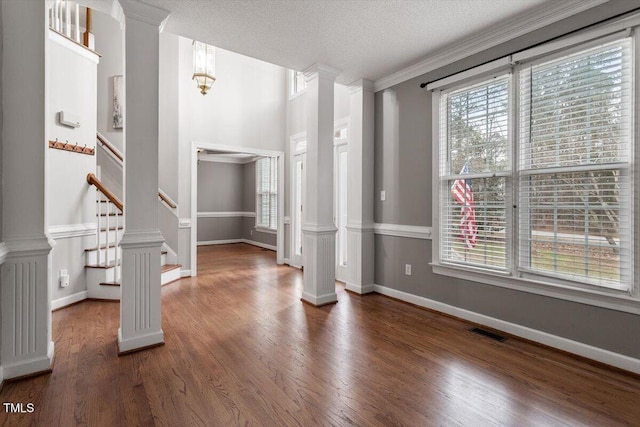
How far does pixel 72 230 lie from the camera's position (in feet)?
11.9

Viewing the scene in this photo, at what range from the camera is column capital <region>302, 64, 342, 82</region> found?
11.9 feet

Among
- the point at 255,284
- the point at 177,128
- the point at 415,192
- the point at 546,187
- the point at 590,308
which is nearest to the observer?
the point at 590,308

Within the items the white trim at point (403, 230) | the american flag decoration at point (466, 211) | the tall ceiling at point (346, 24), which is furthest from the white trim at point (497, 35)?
the white trim at point (403, 230)

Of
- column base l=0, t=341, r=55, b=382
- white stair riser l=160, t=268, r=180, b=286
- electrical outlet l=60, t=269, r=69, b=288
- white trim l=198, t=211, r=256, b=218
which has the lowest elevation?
column base l=0, t=341, r=55, b=382

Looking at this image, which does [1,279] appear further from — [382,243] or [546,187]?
[546,187]

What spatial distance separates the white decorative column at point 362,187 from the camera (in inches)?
162

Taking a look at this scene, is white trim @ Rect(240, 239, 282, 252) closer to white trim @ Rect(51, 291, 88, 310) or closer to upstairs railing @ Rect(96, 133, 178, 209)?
upstairs railing @ Rect(96, 133, 178, 209)

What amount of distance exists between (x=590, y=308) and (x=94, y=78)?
18.0ft

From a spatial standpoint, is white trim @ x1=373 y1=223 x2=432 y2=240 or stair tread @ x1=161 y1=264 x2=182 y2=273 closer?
white trim @ x1=373 y1=223 x2=432 y2=240

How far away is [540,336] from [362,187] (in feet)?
7.74

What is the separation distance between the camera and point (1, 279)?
2.04m

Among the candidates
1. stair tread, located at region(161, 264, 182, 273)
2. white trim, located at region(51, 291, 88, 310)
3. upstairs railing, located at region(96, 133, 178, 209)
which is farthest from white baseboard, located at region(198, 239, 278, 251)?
white trim, located at region(51, 291, 88, 310)

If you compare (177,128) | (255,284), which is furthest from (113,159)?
(255,284)

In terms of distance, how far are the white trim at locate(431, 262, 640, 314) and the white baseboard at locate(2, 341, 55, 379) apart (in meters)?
3.34
